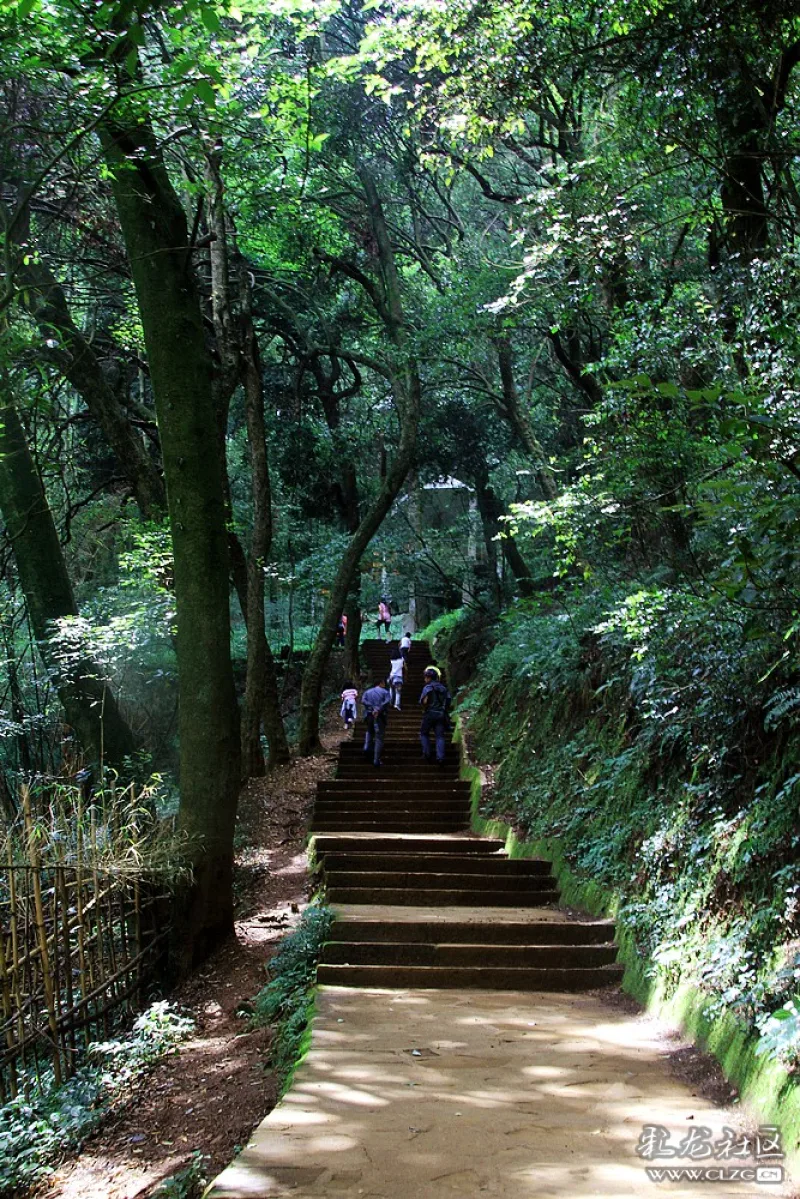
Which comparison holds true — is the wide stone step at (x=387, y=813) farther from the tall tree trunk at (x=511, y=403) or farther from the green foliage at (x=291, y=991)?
the tall tree trunk at (x=511, y=403)

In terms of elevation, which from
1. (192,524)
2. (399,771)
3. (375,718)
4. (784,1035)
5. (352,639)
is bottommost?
(399,771)

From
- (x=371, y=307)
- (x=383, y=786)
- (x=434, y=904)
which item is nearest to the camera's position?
(x=434, y=904)

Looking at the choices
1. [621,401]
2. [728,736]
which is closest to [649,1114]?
[728,736]

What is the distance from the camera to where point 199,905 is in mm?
7207

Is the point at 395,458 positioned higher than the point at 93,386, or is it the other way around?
the point at 395,458

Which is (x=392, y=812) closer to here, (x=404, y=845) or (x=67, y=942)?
(x=404, y=845)

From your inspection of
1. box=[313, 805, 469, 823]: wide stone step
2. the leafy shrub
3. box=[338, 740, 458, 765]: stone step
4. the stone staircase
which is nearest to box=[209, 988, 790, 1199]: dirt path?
the leafy shrub

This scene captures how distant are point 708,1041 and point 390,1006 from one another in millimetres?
1998

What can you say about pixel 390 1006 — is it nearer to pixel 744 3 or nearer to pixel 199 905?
pixel 199 905

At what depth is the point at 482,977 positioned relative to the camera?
21.6ft

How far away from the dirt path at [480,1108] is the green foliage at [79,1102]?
1076 millimetres

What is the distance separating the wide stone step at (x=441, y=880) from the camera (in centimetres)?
886

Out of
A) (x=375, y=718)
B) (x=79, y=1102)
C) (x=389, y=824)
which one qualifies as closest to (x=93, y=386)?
(x=389, y=824)

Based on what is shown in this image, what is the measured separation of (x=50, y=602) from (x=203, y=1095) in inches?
273
